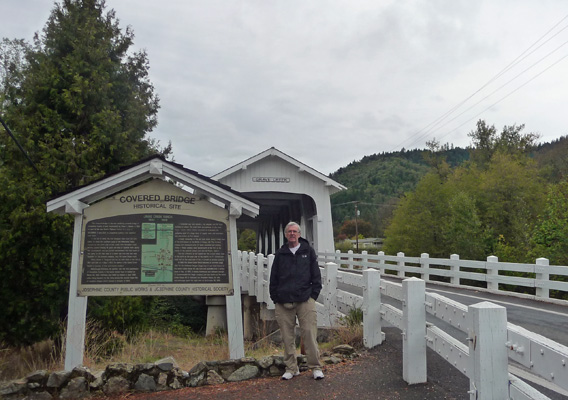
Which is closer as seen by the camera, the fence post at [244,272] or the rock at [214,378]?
the rock at [214,378]

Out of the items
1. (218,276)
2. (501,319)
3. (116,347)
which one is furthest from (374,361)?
(116,347)

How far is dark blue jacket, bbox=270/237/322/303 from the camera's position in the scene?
5.95 m

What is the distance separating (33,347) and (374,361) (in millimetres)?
6991

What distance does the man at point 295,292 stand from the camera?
5945mm

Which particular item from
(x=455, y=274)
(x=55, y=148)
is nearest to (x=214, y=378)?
(x=55, y=148)

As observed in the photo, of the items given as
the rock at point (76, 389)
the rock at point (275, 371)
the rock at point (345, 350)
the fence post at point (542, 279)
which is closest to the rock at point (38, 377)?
the rock at point (76, 389)

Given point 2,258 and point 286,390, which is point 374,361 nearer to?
point 286,390

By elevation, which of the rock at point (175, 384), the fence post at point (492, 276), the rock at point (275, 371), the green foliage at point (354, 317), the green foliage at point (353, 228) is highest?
the green foliage at point (353, 228)

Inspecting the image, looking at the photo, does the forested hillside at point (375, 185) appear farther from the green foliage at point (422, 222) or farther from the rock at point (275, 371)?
the rock at point (275, 371)

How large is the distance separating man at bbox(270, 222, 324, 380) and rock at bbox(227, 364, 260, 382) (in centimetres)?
42

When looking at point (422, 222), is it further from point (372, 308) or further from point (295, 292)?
point (295, 292)

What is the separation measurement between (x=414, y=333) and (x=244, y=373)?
2.27 meters

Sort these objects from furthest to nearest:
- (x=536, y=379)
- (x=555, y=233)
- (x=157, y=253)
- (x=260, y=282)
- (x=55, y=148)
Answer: (x=555, y=233)
(x=260, y=282)
(x=55, y=148)
(x=157, y=253)
(x=536, y=379)

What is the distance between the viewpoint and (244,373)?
6152 millimetres
